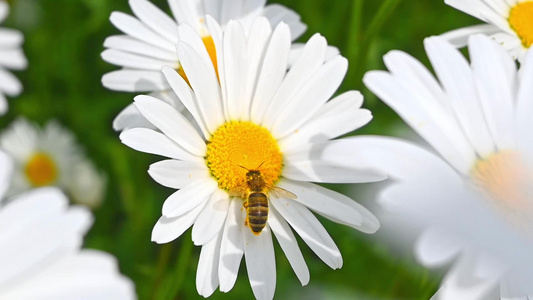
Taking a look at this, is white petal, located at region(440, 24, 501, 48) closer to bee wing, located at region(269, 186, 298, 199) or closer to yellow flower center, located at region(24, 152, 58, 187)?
bee wing, located at region(269, 186, 298, 199)

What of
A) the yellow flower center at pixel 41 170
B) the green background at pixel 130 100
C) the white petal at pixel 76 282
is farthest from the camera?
the yellow flower center at pixel 41 170

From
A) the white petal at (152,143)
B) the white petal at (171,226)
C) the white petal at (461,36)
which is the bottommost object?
the white petal at (171,226)

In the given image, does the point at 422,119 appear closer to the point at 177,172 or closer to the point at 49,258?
the point at 177,172

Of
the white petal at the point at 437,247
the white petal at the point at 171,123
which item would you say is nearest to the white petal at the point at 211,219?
the white petal at the point at 171,123

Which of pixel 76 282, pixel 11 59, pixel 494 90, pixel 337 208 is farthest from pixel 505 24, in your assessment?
pixel 11 59

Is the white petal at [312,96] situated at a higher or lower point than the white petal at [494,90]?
lower

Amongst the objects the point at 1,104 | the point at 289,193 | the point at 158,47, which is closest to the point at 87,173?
the point at 1,104

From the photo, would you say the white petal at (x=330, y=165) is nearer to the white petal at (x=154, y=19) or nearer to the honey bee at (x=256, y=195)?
the honey bee at (x=256, y=195)
